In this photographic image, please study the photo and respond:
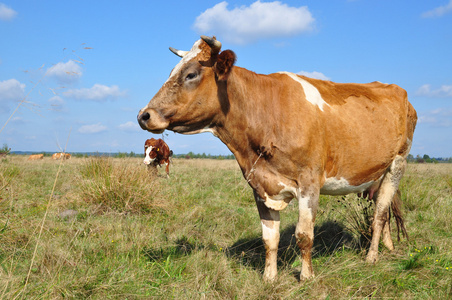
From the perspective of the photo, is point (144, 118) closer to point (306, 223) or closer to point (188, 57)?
point (188, 57)

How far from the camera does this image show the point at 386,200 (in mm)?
5320

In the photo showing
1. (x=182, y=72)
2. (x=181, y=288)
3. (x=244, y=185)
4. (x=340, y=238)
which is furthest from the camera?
(x=244, y=185)

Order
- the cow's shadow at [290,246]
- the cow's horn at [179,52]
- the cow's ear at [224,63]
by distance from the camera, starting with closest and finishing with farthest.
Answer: the cow's ear at [224,63] < the cow's horn at [179,52] < the cow's shadow at [290,246]

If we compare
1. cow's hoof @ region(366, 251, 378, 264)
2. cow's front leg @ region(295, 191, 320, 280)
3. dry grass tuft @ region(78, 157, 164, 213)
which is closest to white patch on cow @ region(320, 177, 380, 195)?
cow's front leg @ region(295, 191, 320, 280)

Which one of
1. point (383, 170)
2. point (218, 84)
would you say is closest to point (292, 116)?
point (218, 84)

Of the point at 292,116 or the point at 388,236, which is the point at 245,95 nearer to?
the point at 292,116

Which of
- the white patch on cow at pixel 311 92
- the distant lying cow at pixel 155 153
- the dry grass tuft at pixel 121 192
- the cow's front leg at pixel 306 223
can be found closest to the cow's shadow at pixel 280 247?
the cow's front leg at pixel 306 223

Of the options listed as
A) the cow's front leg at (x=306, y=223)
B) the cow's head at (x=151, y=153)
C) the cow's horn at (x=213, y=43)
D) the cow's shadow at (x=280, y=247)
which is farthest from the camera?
the cow's head at (x=151, y=153)

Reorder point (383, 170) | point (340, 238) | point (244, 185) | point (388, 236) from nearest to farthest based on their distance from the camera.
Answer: point (383, 170) → point (388, 236) → point (340, 238) → point (244, 185)

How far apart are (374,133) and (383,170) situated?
26.9 inches

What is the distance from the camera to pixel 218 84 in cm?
377

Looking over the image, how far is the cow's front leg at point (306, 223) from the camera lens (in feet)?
12.4

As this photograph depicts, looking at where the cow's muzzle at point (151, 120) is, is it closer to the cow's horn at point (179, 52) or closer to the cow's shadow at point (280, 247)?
the cow's horn at point (179, 52)

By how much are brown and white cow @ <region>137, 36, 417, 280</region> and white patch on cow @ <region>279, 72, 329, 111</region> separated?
16 millimetres
